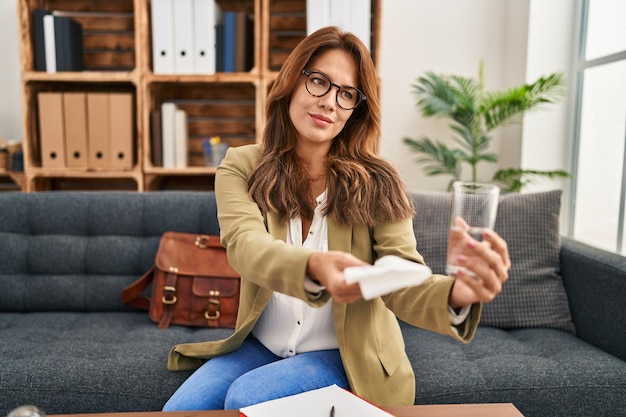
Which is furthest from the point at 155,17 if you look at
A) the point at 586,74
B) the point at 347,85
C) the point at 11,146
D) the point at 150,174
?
the point at 586,74

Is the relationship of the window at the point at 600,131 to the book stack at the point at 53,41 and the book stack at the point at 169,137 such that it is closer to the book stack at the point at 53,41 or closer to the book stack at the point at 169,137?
the book stack at the point at 169,137

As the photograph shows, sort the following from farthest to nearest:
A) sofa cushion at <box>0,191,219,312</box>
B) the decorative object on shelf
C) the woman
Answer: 1. the decorative object on shelf
2. sofa cushion at <box>0,191,219,312</box>
3. the woman

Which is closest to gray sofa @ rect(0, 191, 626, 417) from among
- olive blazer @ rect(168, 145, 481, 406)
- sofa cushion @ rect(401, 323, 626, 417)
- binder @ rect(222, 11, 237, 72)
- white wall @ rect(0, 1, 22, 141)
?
sofa cushion @ rect(401, 323, 626, 417)

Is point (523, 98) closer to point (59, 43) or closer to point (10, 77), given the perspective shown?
point (59, 43)

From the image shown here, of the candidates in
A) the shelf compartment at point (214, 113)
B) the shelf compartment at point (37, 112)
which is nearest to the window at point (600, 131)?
the shelf compartment at point (214, 113)

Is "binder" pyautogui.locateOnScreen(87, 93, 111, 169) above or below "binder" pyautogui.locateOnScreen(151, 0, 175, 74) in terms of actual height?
below

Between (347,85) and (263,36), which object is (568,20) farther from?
(347,85)

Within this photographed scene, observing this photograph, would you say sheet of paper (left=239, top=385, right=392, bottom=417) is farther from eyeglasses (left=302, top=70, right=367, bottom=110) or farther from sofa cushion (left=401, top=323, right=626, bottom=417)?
eyeglasses (left=302, top=70, right=367, bottom=110)

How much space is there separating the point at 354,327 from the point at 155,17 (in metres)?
1.96

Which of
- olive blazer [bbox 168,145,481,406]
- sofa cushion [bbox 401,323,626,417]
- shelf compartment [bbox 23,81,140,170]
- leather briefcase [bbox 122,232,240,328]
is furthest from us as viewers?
shelf compartment [bbox 23,81,140,170]

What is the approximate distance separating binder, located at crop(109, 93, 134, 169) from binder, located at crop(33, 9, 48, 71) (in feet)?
1.24

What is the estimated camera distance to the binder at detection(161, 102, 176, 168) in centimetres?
266

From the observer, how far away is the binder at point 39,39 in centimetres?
259

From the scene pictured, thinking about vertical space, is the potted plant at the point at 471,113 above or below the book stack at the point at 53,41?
below
